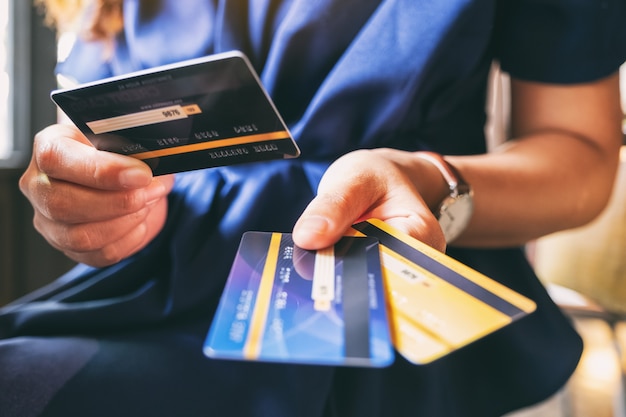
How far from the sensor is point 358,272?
10.8 inches

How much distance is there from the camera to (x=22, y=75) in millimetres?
929

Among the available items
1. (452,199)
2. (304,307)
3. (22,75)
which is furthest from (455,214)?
(22,75)

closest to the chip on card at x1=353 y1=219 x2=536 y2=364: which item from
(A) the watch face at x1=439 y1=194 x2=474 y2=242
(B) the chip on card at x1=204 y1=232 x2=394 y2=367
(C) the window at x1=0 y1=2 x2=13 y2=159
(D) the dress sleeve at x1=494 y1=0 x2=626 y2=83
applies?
(B) the chip on card at x1=204 y1=232 x2=394 y2=367

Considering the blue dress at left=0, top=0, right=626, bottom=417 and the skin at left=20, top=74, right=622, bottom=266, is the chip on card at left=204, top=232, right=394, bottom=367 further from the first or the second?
the blue dress at left=0, top=0, right=626, bottom=417

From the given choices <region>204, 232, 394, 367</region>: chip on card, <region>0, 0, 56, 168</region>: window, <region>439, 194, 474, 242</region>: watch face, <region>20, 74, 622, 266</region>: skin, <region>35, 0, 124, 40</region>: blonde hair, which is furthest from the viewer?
<region>0, 0, 56, 168</region>: window

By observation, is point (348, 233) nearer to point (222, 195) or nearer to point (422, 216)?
point (422, 216)

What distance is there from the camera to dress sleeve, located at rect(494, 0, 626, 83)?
0.52 m

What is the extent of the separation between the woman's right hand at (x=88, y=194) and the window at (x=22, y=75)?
0.48 metres

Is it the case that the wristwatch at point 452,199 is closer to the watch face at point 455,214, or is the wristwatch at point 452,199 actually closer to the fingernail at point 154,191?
the watch face at point 455,214

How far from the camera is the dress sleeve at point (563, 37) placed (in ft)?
1.70

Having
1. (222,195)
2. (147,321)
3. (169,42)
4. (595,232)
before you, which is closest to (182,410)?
(147,321)

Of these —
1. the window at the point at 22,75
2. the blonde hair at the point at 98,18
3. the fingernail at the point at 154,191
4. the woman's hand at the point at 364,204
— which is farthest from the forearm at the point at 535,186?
the window at the point at 22,75

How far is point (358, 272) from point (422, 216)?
0.22 feet

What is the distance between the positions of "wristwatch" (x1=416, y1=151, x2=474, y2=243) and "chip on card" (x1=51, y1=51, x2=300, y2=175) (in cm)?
16
